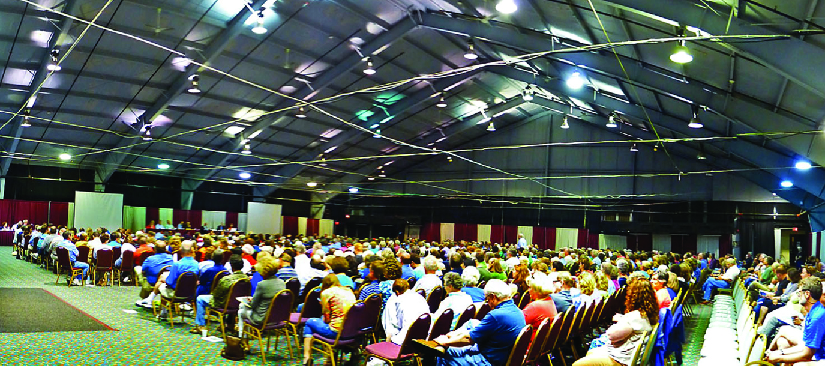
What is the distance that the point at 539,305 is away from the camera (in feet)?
19.7

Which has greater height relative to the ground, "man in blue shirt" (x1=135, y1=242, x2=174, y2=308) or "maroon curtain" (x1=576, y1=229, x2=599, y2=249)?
"maroon curtain" (x1=576, y1=229, x2=599, y2=249)

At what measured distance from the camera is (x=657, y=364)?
5660 millimetres

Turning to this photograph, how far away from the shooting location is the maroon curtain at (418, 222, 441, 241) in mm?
36312

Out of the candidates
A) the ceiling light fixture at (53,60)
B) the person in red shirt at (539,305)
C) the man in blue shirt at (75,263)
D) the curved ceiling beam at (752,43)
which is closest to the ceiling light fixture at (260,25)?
the ceiling light fixture at (53,60)

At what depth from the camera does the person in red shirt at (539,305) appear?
5.96 m

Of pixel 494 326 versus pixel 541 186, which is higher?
pixel 541 186

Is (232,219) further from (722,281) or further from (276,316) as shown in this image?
(276,316)

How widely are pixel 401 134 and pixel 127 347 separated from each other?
24.6 meters

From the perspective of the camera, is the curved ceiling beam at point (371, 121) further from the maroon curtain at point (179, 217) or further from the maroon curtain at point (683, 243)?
the maroon curtain at point (683, 243)

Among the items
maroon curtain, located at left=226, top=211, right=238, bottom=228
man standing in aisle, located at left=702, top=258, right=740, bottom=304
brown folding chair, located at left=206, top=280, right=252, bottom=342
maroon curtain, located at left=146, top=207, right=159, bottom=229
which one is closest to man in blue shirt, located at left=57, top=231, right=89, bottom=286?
brown folding chair, located at left=206, top=280, right=252, bottom=342

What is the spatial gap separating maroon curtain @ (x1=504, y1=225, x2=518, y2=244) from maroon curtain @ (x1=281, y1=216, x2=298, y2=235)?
1201 cm

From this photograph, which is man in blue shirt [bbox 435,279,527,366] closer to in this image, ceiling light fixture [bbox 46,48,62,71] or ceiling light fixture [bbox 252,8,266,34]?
ceiling light fixture [bbox 252,8,266,34]

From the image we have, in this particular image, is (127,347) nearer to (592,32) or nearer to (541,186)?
(592,32)

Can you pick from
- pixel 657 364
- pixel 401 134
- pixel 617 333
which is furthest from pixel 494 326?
pixel 401 134
